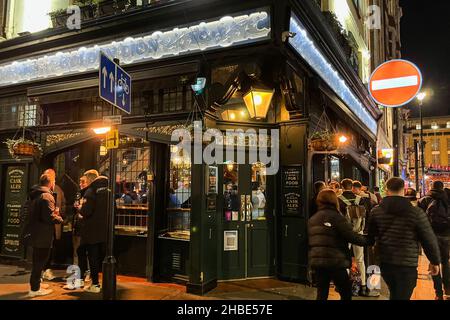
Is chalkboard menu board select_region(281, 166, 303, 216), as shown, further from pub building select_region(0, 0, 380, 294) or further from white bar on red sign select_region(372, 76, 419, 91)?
white bar on red sign select_region(372, 76, 419, 91)

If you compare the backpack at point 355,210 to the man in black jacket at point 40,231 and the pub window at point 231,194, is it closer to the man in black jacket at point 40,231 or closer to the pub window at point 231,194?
the pub window at point 231,194

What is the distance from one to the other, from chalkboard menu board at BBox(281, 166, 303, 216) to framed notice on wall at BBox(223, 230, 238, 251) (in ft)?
3.96

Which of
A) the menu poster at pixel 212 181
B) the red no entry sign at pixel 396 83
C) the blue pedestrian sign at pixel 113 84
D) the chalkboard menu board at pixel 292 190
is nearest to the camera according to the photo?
the blue pedestrian sign at pixel 113 84

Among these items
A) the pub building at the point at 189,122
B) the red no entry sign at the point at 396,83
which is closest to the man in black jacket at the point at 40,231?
the pub building at the point at 189,122

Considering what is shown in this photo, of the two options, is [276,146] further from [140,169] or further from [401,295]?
[401,295]

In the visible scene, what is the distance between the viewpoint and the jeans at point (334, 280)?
454 cm

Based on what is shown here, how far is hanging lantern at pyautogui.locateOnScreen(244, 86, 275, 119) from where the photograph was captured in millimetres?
7270

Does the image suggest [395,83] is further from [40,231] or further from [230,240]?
[40,231]

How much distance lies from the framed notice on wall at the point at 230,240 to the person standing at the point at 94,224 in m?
2.44

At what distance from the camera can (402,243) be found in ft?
13.4

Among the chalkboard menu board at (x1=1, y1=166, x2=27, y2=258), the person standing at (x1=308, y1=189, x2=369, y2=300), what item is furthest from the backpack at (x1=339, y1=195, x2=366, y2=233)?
the chalkboard menu board at (x1=1, y1=166, x2=27, y2=258)

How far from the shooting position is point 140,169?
26.9ft

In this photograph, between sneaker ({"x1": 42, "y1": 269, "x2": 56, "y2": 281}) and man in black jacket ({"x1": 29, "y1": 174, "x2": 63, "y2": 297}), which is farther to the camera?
sneaker ({"x1": 42, "y1": 269, "x2": 56, "y2": 281})

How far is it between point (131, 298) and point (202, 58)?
182 inches
